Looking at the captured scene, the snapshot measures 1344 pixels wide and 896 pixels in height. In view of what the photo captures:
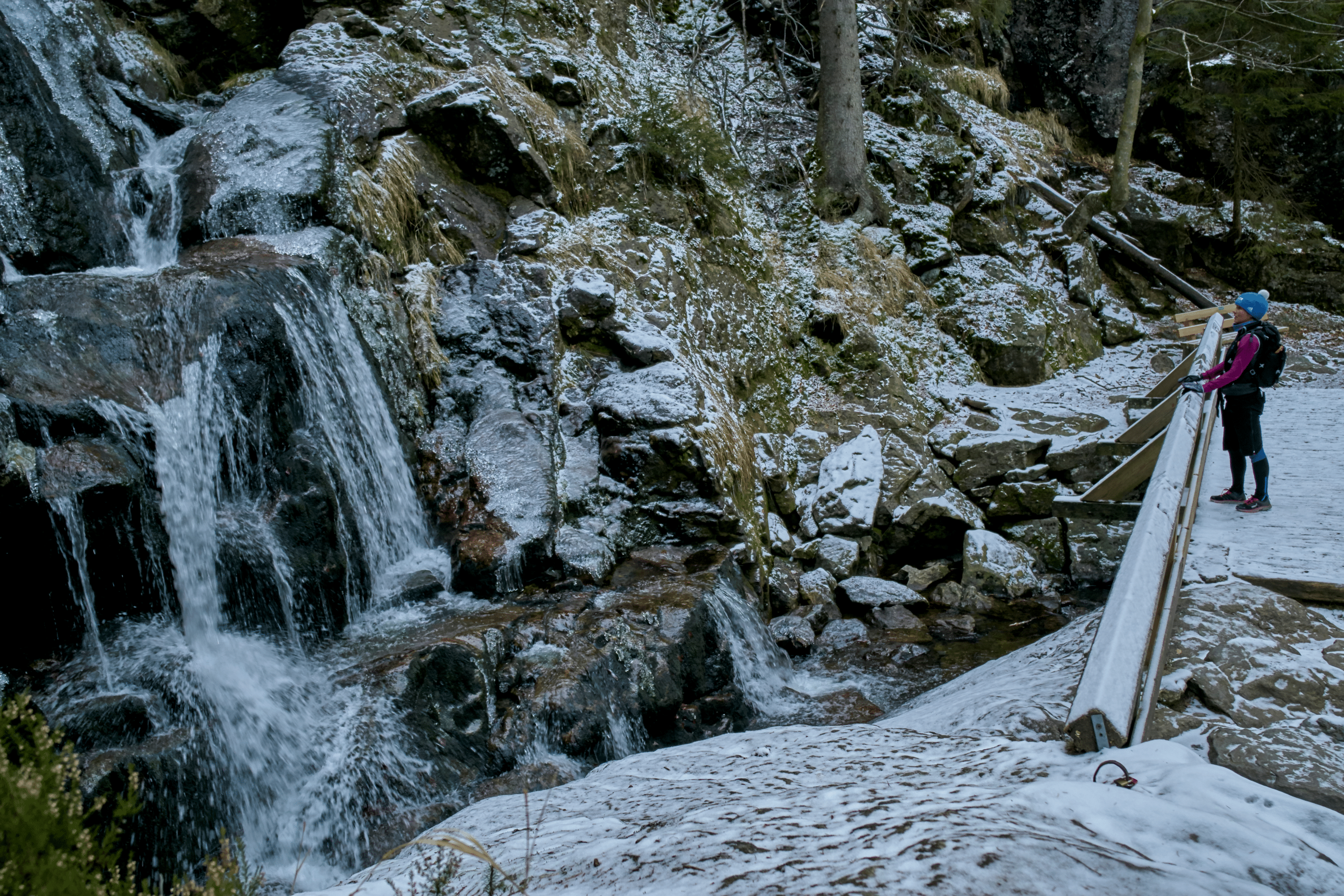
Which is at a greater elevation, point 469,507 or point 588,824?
point 469,507

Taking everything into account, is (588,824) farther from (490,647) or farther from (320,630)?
(320,630)

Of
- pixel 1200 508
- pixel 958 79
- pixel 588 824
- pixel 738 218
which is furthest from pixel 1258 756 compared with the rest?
pixel 958 79

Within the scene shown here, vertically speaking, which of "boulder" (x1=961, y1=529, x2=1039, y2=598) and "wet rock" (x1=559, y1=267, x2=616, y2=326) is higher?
"wet rock" (x1=559, y1=267, x2=616, y2=326)

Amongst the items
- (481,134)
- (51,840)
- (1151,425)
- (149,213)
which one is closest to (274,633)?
(51,840)

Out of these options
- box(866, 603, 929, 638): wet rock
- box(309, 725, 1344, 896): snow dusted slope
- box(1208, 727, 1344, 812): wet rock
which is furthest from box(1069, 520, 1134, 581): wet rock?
box(309, 725, 1344, 896): snow dusted slope

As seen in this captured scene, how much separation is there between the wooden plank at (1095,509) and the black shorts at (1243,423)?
0.71 metres

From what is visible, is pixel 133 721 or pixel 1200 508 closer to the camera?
pixel 133 721

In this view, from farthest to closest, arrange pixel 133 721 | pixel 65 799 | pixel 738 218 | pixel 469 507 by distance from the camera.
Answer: pixel 738 218, pixel 469 507, pixel 133 721, pixel 65 799

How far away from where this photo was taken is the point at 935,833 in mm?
1811

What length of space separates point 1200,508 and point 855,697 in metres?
2.71

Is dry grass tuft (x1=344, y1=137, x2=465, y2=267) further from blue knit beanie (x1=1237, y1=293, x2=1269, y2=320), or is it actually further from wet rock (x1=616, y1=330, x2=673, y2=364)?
blue knit beanie (x1=1237, y1=293, x2=1269, y2=320)

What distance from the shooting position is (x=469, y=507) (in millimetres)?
6238

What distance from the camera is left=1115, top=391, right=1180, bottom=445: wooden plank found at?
7.18 metres

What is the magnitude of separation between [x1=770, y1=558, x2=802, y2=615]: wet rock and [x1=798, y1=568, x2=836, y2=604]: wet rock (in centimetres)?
3
